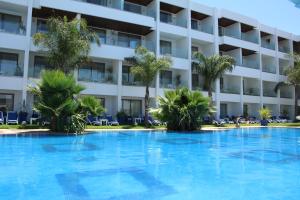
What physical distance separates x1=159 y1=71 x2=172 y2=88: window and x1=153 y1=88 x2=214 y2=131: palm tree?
7.56 m

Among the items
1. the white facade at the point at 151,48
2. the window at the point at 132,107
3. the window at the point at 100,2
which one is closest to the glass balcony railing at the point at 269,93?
the white facade at the point at 151,48

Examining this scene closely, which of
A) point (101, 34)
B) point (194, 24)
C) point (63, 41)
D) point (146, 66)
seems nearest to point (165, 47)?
point (194, 24)

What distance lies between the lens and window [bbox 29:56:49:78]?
25344mm

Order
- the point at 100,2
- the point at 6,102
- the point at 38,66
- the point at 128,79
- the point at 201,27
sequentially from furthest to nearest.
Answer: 1. the point at 201,27
2. the point at 128,79
3. the point at 100,2
4. the point at 38,66
5. the point at 6,102

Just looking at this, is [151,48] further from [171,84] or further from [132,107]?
[132,107]

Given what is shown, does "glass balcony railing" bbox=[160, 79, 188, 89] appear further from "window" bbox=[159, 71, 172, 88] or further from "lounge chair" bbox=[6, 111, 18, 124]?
"lounge chair" bbox=[6, 111, 18, 124]

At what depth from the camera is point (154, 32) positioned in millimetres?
32156

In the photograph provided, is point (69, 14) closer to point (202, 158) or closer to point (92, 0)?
point (92, 0)

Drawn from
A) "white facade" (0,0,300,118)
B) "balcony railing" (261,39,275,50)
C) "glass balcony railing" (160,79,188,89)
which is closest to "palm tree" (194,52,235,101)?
"white facade" (0,0,300,118)

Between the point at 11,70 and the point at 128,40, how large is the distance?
41.0ft

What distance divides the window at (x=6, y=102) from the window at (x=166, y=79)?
1462 centimetres

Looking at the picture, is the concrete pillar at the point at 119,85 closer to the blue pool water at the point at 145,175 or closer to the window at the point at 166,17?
the window at the point at 166,17

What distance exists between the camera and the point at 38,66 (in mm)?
26609

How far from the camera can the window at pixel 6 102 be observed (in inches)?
997
